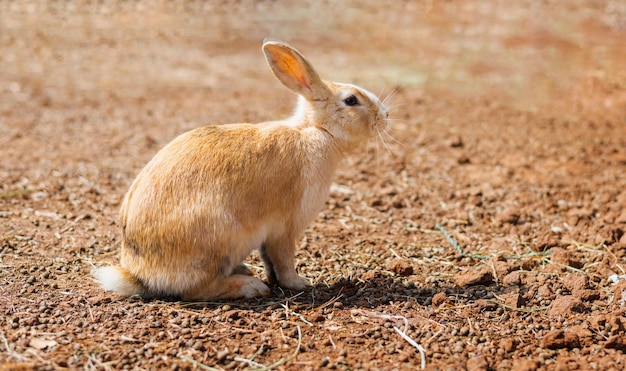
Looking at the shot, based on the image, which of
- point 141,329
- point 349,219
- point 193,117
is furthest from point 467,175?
point 141,329

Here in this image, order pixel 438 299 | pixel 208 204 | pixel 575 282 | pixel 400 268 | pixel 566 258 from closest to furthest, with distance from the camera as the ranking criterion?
pixel 208 204 < pixel 438 299 < pixel 575 282 < pixel 400 268 < pixel 566 258

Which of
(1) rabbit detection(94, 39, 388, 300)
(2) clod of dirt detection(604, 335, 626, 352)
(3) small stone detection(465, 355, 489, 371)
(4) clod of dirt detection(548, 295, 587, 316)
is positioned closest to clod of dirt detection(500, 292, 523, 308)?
(4) clod of dirt detection(548, 295, 587, 316)

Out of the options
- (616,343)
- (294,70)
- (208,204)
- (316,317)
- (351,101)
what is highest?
(294,70)

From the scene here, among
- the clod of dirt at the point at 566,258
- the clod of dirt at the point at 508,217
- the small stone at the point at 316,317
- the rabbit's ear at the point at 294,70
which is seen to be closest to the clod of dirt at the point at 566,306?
the clod of dirt at the point at 566,258

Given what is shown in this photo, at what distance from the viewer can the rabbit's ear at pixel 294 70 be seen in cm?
474

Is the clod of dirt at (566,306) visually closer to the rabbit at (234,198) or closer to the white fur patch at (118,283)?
the rabbit at (234,198)

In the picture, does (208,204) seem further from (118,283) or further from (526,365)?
(526,365)

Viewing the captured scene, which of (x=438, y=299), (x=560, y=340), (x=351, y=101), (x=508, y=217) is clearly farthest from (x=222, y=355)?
(x=508, y=217)

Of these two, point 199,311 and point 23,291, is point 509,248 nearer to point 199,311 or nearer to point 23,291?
point 199,311

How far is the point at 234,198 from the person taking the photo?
4.38 metres

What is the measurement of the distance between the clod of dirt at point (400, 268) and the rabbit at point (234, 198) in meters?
0.70

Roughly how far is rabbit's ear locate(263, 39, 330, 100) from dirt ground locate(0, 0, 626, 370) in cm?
81

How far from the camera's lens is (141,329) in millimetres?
4055

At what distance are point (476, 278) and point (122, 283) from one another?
2201 mm
